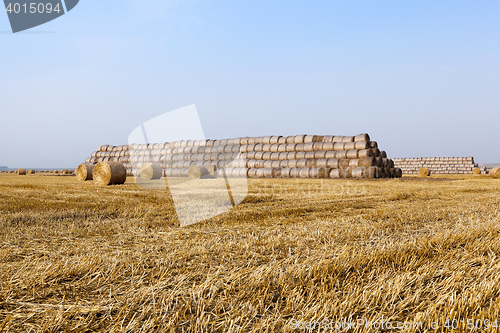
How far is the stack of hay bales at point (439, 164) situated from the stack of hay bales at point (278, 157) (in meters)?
18.1

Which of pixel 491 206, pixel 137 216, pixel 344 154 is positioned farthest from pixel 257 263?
pixel 344 154

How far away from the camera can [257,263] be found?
2648 millimetres

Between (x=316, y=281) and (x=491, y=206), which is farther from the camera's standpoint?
(x=491, y=206)

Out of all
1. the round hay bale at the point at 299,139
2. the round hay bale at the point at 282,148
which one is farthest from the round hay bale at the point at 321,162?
the round hay bale at the point at 282,148

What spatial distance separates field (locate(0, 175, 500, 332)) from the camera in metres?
1.71

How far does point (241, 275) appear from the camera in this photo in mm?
2297

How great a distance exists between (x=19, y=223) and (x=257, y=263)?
10.8 feet

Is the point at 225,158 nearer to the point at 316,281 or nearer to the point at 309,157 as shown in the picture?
the point at 309,157

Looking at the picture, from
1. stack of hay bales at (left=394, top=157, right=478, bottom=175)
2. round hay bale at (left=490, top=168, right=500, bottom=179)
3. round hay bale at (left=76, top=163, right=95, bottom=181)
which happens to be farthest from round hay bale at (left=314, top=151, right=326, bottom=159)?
stack of hay bales at (left=394, top=157, right=478, bottom=175)

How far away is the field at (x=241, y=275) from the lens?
1.71m

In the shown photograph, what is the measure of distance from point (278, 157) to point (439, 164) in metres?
23.3

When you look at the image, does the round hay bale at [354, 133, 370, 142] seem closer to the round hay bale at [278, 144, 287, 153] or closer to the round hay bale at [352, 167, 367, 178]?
the round hay bale at [352, 167, 367, 178]

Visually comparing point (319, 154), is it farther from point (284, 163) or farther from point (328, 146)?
point (284, 163)

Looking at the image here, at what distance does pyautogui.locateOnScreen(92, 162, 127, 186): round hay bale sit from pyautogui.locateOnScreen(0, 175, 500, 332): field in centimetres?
882
